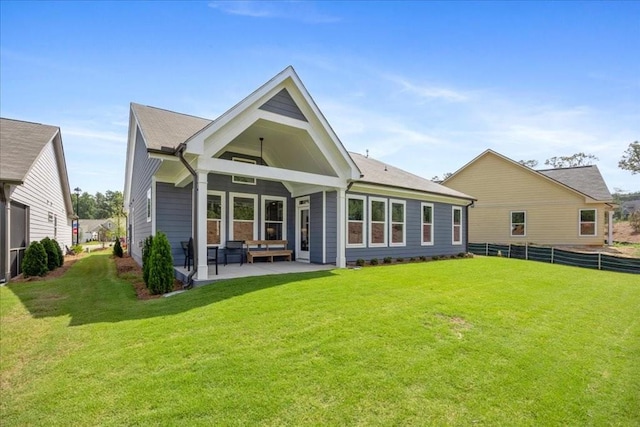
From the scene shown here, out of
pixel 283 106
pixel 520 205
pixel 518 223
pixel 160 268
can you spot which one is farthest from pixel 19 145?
pixel 518 223

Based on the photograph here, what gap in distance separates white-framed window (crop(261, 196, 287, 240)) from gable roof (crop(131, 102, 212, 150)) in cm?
343

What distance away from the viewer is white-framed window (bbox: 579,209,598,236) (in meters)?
19.2

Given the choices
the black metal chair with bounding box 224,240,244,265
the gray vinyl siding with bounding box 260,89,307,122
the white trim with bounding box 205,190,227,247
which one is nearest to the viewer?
the gray vinyl siding with bounding box 260,89,307,122

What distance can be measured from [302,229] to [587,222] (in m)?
18.6

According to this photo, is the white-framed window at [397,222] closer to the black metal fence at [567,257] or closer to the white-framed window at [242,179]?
the white-framed window at [242,179]

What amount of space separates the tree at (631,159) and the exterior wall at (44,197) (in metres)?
51.2

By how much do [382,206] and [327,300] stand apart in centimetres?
729

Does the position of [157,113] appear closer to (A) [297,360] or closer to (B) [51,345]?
(B) [51,345]

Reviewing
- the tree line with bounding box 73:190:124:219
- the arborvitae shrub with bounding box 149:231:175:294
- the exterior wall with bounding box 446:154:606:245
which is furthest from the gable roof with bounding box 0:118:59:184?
the tree line with bounding box 73:190:124:219

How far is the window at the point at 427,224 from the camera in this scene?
46.3 feet

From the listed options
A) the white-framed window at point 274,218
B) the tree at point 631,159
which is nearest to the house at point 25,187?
the white-framed window at point 274,218

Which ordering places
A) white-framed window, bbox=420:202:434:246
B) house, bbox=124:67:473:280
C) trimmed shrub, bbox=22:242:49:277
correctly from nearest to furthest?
house, bbox=124:67:473:280, trimmed shrub, bbox=22:242:49:277, white-framed window, bbox=420:202:434:246

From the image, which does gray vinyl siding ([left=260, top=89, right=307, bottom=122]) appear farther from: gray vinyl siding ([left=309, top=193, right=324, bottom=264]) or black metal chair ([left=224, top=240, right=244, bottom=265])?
black metal chair ([left=224, top=240, right=244, bottom=265])

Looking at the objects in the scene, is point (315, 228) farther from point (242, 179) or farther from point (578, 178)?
point (578, 178)
